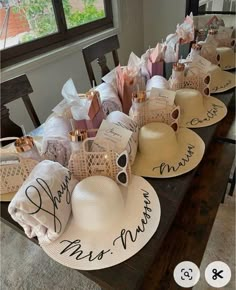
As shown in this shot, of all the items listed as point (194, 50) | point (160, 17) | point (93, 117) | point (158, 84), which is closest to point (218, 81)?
point (194, 50)

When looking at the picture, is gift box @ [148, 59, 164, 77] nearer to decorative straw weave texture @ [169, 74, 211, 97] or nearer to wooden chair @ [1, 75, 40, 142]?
decorative straw weave texture @ [169, 74, 211, 97]

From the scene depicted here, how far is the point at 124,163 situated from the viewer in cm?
61

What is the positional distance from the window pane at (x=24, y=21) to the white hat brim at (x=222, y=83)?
126 cm

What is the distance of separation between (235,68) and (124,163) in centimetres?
108

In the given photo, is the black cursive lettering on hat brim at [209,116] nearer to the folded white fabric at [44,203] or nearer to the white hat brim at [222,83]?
the white hat brim at [222,83]

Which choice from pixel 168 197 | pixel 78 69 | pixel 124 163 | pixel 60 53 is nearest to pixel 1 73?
pixel 60 53

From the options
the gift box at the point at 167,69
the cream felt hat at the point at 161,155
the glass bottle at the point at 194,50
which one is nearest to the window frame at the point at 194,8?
the glass bottle at the point at 194,50

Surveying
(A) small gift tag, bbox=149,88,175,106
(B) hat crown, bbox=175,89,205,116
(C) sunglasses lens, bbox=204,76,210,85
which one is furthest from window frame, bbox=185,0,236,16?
(A) small gift tag, bbox=149,88,175,106

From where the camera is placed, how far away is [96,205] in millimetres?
504

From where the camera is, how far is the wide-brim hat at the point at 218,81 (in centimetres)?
110

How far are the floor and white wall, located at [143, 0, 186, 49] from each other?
1.14 metres

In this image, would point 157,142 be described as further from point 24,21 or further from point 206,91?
point 24,21

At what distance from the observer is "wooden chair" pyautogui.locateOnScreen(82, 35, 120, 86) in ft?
4.64

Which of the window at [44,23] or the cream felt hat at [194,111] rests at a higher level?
the window at [44,23]
